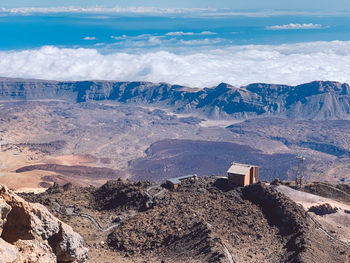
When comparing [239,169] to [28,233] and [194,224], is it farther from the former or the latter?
[28,233]

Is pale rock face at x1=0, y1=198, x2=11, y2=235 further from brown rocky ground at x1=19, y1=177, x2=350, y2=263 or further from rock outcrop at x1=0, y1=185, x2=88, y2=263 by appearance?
brown rocky ground at x1=19, y1=177, x2=350, y2=263

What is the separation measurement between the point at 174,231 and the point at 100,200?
55.8ft

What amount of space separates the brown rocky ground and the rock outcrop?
21481 millimetres

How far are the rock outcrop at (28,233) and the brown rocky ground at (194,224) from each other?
21.5 metres

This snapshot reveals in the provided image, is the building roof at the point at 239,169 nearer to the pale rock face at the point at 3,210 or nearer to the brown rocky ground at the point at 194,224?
the brown rocky ground at the point at 194,224

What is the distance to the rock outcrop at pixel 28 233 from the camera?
15.2 metres

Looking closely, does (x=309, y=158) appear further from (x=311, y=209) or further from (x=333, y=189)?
(x=311, y=209)

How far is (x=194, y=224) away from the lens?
45.2 meters

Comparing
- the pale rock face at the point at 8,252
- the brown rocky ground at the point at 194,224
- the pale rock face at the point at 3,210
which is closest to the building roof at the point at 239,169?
the brown rocky ground at the point at 194,224

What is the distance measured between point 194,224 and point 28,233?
30.3m

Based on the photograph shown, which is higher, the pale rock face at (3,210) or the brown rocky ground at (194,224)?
the pale rock face at (3,210)

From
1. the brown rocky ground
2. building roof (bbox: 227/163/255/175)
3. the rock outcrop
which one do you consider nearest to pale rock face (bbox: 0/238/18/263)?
the rock outcrop

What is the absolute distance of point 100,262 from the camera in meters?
38.8

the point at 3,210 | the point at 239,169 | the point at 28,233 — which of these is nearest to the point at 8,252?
the point at 3,210
